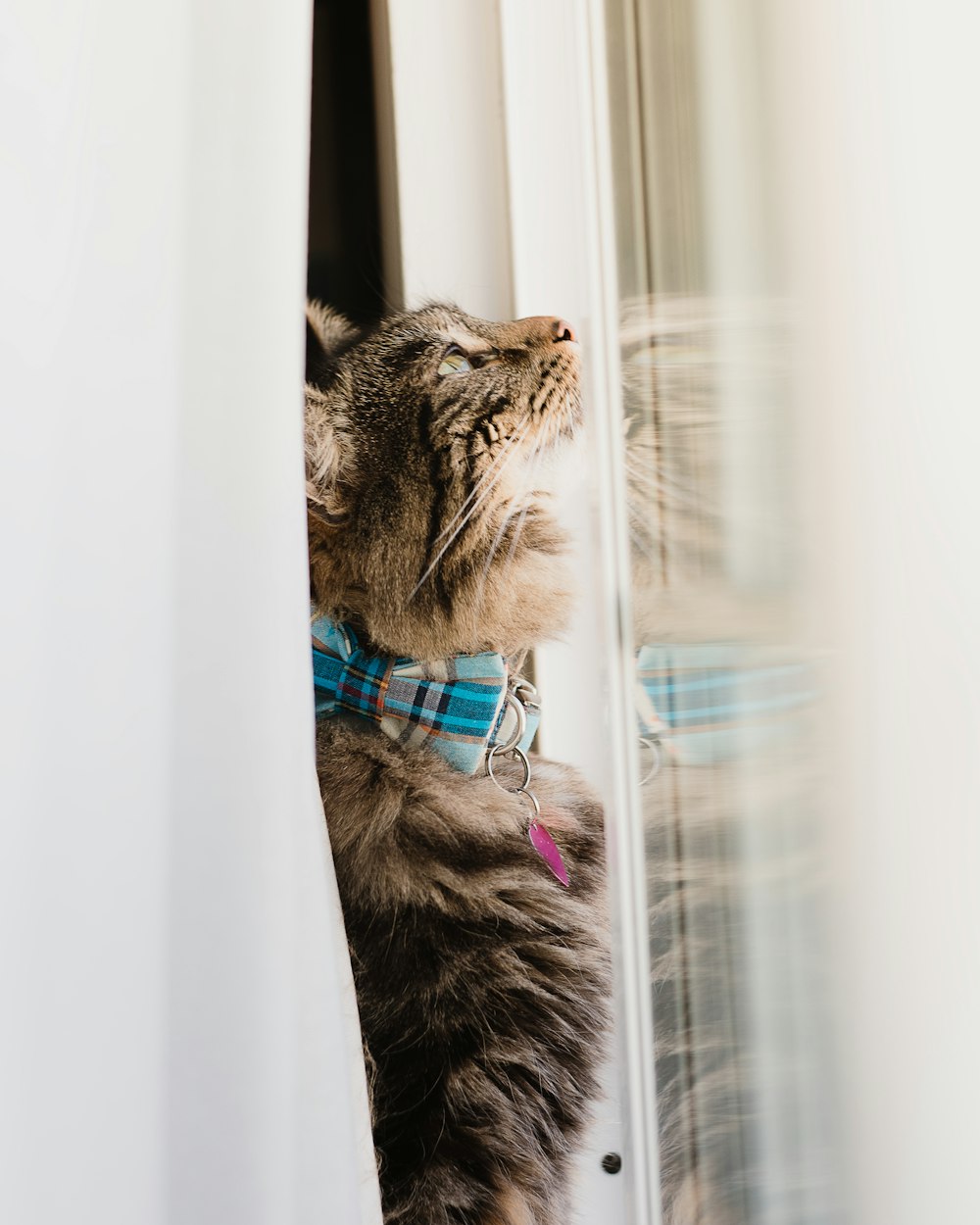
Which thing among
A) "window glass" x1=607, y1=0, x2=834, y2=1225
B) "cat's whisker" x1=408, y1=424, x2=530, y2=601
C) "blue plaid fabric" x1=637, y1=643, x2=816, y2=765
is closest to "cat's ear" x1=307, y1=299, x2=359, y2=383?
"cat's whisker" x1=408, y1=424, x2=530, y2=601

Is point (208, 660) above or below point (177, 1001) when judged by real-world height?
above

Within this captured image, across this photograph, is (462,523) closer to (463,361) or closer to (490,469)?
(490,469)

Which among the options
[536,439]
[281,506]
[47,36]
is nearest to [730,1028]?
[281,506]

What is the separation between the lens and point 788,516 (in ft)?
1.72

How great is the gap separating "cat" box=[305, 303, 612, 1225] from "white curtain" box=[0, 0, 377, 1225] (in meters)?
0.16

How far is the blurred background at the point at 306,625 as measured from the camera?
1.39ft

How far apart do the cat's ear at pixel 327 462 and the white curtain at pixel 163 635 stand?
12.1 inches

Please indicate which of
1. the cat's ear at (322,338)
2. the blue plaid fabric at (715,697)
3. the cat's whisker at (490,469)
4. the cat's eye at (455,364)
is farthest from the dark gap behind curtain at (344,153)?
the blue plaid fabric at (715,697)

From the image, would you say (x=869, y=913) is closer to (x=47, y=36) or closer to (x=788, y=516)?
(x=788, y=516)

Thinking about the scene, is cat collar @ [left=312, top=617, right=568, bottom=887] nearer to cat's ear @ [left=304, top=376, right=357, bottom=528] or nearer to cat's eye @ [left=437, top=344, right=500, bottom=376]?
cat's ear @ [left=304, top=376, right=357, bottom=528]

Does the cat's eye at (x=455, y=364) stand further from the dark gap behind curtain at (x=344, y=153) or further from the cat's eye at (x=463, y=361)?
the dark gap behind curtain at (x=344, y=153)

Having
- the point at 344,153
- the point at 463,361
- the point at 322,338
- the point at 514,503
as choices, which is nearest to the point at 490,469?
the point at 514,503

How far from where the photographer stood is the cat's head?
90cm

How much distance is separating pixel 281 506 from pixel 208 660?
0.11m
